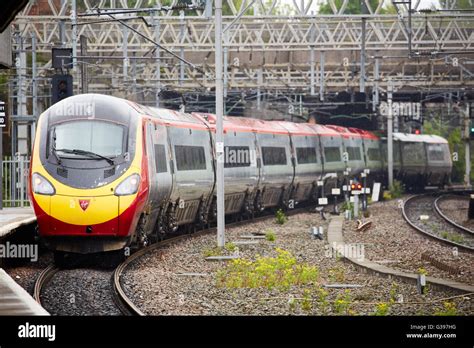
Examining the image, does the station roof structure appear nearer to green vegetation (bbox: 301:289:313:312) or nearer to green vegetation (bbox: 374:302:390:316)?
green vegetation (bbox: 301:289:313:312)

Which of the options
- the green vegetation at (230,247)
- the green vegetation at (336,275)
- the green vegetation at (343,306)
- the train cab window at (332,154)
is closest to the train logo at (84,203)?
the green vegetation at (336,275)

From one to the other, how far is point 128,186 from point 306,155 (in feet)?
68.1

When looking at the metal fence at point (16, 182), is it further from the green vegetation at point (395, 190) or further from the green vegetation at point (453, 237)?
the green vegetation at point (395, 190)

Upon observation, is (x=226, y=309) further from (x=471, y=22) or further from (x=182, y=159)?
(x=471, y=22)

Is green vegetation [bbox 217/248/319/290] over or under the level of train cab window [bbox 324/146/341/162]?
over

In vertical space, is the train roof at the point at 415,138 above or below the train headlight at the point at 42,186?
below

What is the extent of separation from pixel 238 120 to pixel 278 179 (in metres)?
3.95

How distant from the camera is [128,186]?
1867 centimetres

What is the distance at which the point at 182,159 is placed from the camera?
2388 centimetres

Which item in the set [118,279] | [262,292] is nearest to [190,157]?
[118,279]

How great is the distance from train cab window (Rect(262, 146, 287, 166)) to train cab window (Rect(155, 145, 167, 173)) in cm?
1136

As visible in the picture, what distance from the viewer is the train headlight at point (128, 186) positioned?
18578 mm

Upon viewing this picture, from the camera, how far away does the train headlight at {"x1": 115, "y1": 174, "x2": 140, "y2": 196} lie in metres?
18.6

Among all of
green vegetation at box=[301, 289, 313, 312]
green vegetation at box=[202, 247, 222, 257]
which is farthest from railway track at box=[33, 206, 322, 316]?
green vegetation at box=[301, 289, 313, 312]
